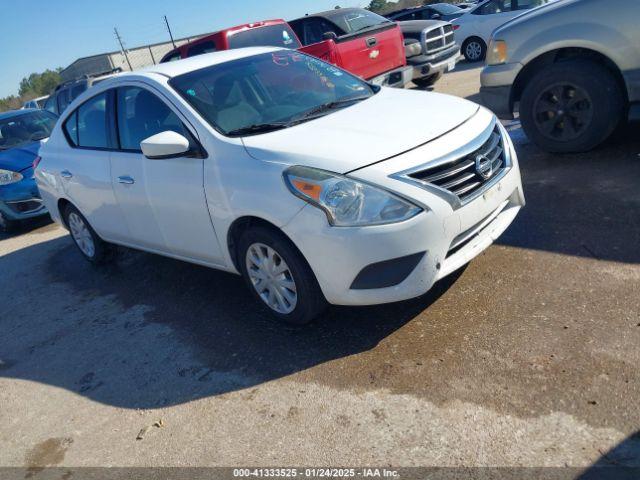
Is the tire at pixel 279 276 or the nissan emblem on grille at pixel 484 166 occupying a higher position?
the nissan emblem on grille at pixel 484 166

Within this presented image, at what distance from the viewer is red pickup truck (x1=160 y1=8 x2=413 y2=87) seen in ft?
30.1

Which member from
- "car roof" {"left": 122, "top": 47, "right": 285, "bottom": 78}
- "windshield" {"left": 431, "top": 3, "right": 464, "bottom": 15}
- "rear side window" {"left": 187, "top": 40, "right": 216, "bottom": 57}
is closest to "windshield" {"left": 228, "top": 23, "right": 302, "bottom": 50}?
"rear side window" {"left": 187, "top": 40, "right": 216, "bottom": 57}

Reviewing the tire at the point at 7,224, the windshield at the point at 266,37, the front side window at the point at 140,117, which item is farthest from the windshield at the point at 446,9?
the front side window at the point at 140,117

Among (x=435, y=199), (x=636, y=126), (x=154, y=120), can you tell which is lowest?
(x=636, y=126)

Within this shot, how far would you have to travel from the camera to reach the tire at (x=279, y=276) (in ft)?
10.9

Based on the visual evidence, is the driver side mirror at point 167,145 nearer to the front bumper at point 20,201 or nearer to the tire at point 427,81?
the front bumper at point 20,201

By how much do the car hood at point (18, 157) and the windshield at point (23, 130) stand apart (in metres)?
0.31

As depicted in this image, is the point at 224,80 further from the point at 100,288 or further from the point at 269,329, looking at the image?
the point at 100,288

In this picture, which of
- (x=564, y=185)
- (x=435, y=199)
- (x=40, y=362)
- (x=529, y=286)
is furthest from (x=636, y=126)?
(x=40, y=362)

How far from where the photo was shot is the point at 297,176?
319cm

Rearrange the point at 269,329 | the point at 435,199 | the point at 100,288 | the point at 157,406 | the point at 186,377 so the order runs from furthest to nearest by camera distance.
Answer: the point at 100,288
the point at 269,329
the point at 186,377
the point at 157,406
the point at 435,199

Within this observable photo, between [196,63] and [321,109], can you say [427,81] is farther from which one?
[321,109]

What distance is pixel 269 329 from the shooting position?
377 centimetres

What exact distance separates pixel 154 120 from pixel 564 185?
346 centimetres
